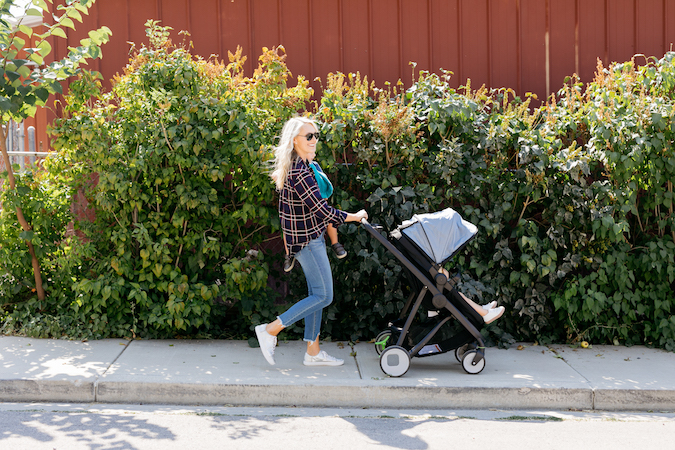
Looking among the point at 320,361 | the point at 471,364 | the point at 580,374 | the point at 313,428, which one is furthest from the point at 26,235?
the point at 580,374

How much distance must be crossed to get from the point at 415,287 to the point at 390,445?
144cm

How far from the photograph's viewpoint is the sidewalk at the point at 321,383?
4594 mm

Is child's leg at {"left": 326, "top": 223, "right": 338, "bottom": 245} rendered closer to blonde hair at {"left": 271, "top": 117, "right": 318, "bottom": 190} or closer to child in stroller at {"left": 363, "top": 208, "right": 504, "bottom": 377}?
child in stroller at {"left": 363, "top": 208, "right": 504, "bottom": 377}

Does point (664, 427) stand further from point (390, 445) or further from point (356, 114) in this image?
point (356, 114)

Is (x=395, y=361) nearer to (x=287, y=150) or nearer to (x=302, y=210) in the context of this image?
(x=302, y=210)

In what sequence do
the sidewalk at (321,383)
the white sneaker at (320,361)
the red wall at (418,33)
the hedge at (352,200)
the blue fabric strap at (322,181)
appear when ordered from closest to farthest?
1. the sidewalk at (321,383)
2. the blue fabric strap at (322,181)
3. the white sneaker at (320,361)
4. the hedge at (352,200)
5. the red wall at (418,33)

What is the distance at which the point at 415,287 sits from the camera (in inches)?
196

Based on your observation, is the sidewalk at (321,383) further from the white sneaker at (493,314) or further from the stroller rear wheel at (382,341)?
the white sneaker at (493,314)

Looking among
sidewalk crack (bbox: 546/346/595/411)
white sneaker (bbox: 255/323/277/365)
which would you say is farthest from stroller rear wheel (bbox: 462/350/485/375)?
white sneaker (bbox: 255/323/277/365)

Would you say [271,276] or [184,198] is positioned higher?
[184,198]

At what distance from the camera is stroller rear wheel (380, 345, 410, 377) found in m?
4.80

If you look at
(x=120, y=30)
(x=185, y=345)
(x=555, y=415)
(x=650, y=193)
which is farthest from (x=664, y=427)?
(x=120, y=30)

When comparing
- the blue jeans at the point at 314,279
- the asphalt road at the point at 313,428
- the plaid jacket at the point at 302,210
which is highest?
the plaid jacket at the point at 302,210

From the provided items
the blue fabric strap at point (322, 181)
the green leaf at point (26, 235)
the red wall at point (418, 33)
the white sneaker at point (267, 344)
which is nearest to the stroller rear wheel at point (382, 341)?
the white sneaker at point (267, 344)
